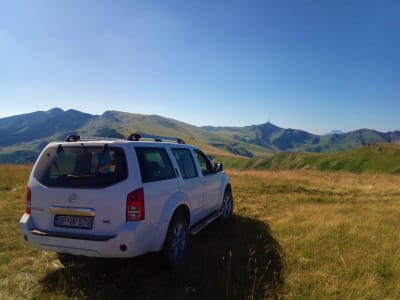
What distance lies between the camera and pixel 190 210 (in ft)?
17.9

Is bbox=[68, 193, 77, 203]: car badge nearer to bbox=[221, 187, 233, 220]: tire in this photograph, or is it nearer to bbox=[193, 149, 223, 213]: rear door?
bbox=[193, 149, 223, 213]: rear door

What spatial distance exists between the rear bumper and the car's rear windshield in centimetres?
69

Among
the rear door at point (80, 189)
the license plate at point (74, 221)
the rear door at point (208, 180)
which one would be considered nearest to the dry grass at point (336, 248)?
the rear door at point (208, 180)

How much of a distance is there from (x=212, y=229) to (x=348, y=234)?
3200 mm

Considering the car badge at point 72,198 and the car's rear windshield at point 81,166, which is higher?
the car's rear windshield at point 81,166

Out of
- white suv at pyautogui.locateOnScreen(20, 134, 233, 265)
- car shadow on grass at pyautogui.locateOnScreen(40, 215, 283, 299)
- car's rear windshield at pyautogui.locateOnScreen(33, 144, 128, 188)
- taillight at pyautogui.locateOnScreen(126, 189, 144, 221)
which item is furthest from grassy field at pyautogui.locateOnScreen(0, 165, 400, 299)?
car's rear windshield at pyautogui.locateOnScreen(33, 144, 128, 188)

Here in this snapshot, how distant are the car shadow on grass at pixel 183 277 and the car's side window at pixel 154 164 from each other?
134cm

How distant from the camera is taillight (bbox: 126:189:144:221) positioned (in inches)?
156

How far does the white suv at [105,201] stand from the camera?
393 centimetres

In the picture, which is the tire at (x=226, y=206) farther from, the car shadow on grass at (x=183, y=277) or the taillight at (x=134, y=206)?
the taillight at (x=134, y=206)

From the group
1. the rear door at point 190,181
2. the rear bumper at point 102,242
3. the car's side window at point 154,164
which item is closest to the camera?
A: the rear bumper at point 102,242

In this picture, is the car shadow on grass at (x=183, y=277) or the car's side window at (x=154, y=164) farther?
the car's side window at (x=154, y=164)

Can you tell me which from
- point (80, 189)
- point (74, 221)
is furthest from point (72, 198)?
point (74, 221)

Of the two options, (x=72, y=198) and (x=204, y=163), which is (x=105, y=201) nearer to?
(x=72, y=198)
